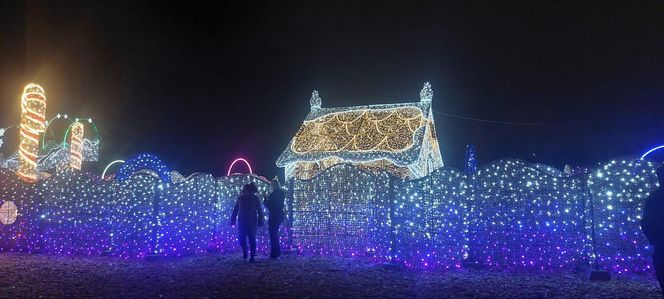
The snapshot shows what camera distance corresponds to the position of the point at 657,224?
5293 mm

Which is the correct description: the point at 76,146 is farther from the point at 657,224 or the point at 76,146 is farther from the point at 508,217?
the point at 657,224

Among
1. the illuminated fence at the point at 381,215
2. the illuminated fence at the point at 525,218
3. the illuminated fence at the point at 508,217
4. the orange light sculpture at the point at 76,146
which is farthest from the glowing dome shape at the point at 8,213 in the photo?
the illuminated fence at the point at 525,218

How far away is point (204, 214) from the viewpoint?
11156 millimetres

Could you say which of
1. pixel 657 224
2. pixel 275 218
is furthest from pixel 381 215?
pixel 657 224

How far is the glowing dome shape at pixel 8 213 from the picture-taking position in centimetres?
1131

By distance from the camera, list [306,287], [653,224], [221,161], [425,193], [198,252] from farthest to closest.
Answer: [221,161], [198,252], [425,193], [306,287], [653,224]

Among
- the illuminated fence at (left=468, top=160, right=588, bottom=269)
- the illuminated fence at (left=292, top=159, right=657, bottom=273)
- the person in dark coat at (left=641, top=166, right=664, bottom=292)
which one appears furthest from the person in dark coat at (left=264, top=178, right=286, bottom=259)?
the person in dark coat at (left=641, top=166, right=664, bottom=292)

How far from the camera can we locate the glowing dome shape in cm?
1131

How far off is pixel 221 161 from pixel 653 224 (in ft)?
110

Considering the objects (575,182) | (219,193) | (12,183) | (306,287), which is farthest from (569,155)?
(12,183)

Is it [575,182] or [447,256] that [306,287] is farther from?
[575,182]

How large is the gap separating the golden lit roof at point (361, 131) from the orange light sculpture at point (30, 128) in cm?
876

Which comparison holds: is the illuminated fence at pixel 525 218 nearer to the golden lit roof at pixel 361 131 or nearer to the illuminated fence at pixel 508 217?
the illuminated fence at pixel 508 217

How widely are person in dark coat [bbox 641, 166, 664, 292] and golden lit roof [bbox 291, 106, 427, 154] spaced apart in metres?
11.1
